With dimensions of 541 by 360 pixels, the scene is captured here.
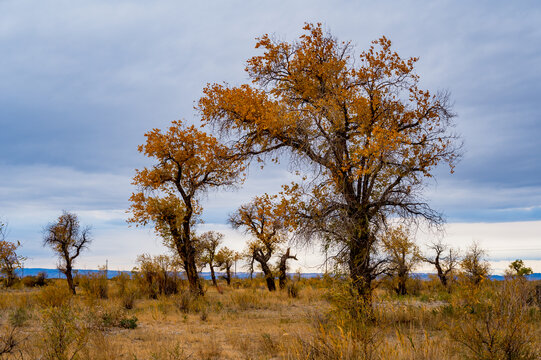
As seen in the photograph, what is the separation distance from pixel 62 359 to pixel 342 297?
587 cm

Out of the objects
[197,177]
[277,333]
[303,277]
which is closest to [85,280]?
[197,177]

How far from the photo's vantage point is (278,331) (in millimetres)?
11039

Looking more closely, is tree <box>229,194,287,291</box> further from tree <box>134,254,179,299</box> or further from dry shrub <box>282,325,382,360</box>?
dry shrub <box>282,325,382,360</box>

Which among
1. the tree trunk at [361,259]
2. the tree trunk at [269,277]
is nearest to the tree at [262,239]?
the tree trunk at [269,277]

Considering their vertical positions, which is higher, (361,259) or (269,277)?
(361,259)

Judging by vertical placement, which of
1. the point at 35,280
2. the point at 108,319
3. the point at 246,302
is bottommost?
the point at 35,280

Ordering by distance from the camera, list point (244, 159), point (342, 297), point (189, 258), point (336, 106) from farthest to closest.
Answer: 1. point (189, 258)
2. point (244, 159)
3. point (336, 106)
4. point (342, 297)

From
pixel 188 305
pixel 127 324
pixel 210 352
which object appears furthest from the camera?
pixel 188 305

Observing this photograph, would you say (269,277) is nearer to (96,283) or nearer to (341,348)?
(96,283)

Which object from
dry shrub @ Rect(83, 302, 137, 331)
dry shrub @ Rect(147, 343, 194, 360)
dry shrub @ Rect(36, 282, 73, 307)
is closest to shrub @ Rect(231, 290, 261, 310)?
dry shrub @ Rect(83, 302, 137, 331)

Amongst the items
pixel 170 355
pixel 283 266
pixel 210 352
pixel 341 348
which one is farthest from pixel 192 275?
pixel 341 348

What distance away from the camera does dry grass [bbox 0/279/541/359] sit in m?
6.01

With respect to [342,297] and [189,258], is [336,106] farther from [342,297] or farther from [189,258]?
[189,258]

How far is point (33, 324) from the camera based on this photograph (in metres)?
12.6
